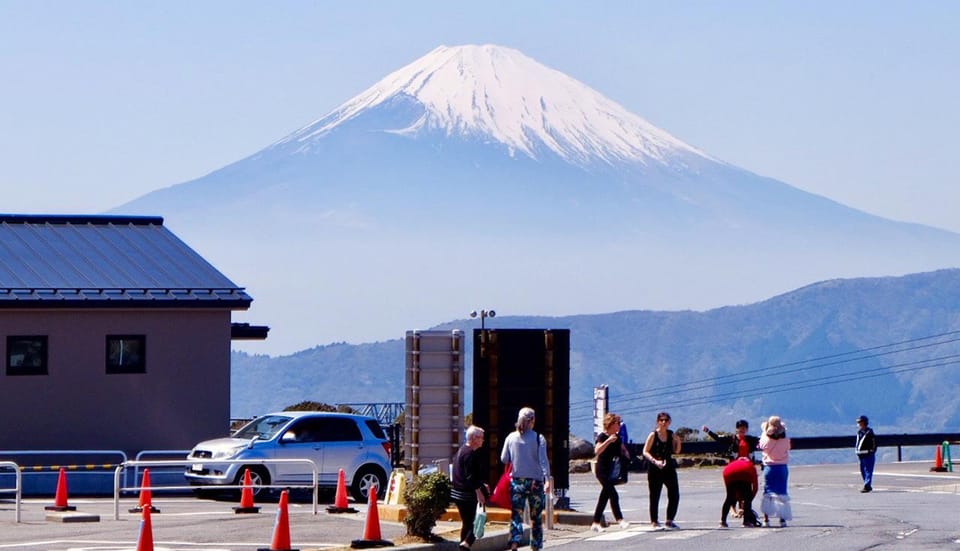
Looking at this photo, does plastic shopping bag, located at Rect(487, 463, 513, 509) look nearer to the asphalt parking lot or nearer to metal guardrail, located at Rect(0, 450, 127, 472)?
the asphalt parking lot

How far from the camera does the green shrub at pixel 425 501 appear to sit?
21.3m

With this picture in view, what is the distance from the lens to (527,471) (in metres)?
20.4

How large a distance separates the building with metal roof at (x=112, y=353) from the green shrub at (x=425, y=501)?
14.6 m

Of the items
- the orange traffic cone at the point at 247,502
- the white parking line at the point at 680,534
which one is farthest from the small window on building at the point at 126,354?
the white parking line at the point at 680,534

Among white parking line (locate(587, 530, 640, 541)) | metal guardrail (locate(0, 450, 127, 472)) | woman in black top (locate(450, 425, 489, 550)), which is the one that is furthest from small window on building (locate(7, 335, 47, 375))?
woman in black top (locate(450, 425, 489, 550))

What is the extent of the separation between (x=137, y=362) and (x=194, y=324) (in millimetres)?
1380

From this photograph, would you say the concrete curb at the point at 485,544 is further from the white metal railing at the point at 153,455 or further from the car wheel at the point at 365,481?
the white metal railing at the point at 153,455

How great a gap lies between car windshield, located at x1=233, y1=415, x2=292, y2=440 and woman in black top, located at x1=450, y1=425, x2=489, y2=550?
10.7 meters

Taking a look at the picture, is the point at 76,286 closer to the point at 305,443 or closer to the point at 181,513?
the point at 305,443

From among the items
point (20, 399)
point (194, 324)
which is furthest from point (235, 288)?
point (20, 399)

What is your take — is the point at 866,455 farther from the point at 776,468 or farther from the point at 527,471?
the point at 527,471

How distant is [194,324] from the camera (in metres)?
35.9

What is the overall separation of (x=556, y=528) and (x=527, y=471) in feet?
17.9

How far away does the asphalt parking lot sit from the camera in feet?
71.6
